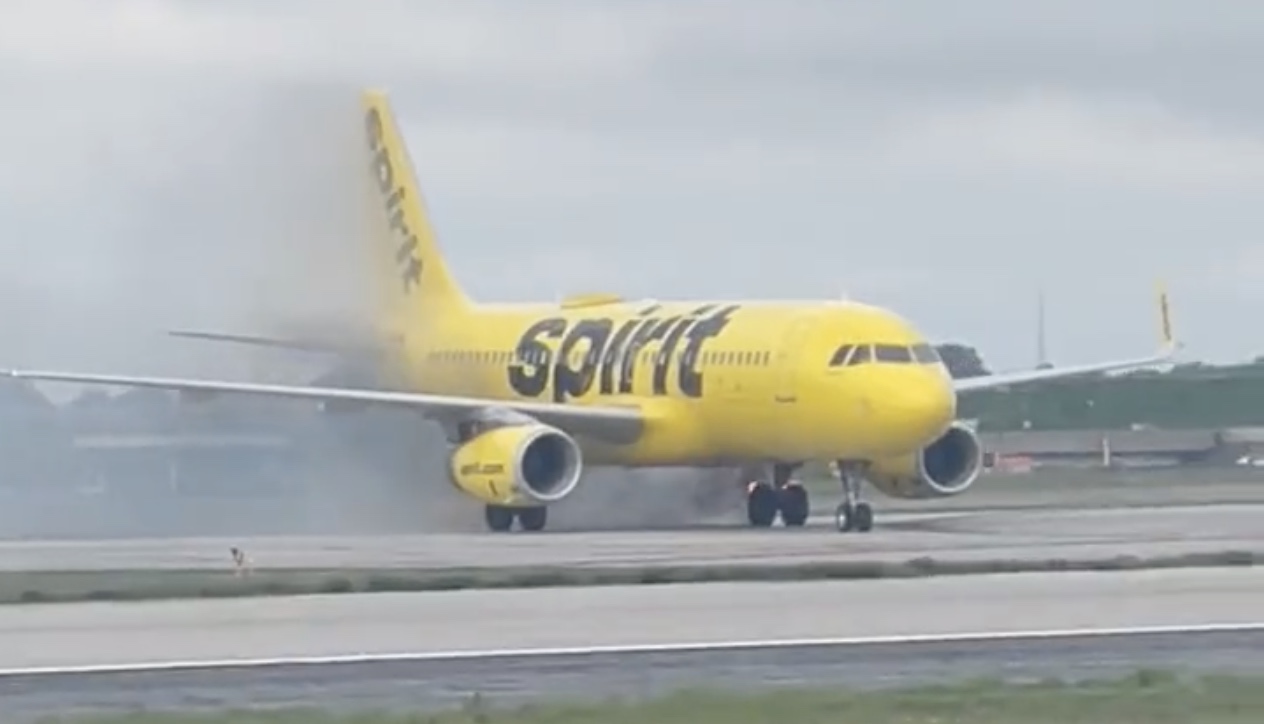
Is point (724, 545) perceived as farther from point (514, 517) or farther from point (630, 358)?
point (630, 358)

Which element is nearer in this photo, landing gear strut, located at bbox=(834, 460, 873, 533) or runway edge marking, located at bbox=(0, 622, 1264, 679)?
runway edge marking, located at bbox=(0, 622, 1264, 679)

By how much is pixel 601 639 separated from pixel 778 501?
1169 inches

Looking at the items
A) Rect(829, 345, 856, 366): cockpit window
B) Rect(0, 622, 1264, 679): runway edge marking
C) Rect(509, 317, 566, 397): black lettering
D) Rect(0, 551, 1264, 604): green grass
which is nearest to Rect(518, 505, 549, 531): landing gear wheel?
Rect(509, 317, 566, 397): black lettering

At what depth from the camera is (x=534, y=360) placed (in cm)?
5978

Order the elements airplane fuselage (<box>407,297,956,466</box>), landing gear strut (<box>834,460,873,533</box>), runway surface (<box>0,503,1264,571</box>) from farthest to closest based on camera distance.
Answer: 1. airplane fuselage (<box>407,297,956,466</box>)
2. landing gear strut (<box>834,460,873,533</box>)
3. runway surface (<box>0,503,1264,571</box>)

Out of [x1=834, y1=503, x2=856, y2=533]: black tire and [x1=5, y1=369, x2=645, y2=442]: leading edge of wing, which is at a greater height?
[x1=5, y1=369, x2=645, y2=442]: leading edge of wing

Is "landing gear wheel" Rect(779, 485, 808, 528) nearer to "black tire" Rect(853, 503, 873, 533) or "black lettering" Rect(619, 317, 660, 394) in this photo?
"black lettering" Rect(619, 317, 660, 394)

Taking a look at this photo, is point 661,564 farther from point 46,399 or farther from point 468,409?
point 46,399

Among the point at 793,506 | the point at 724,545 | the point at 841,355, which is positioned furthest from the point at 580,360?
the point at 724,545

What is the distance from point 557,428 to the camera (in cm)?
5609

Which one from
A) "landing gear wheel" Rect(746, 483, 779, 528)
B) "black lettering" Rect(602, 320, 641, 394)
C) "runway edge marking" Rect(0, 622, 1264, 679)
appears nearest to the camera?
"runway edge marking" Rect(0, 622, 1264, 679)

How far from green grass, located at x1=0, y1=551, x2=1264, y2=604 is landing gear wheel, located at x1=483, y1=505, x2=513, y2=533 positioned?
17.9m

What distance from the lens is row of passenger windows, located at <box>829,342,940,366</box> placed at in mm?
52500

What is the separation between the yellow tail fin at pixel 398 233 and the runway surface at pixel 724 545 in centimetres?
1194
